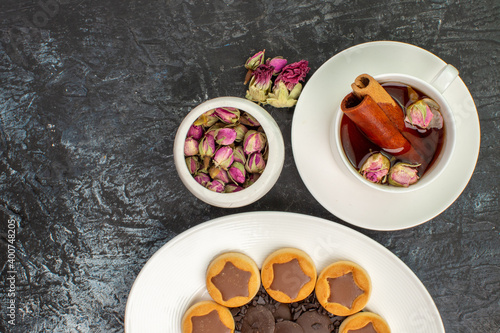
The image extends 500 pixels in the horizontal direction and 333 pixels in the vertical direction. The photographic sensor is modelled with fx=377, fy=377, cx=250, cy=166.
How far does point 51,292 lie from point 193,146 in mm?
529

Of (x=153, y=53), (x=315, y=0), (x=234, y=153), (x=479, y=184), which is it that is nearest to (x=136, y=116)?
(x=153, y=53)

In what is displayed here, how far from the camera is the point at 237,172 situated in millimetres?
775

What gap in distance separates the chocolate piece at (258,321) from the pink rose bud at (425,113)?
50cm

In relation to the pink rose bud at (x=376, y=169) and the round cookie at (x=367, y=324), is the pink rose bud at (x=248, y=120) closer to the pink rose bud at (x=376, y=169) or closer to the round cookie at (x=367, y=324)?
the pink rose bud at (x=376, y=169)

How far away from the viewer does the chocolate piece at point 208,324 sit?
0.81 metres

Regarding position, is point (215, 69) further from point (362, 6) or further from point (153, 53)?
point (362, 6)

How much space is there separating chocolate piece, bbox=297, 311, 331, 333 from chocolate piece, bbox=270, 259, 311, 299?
0.07 metres

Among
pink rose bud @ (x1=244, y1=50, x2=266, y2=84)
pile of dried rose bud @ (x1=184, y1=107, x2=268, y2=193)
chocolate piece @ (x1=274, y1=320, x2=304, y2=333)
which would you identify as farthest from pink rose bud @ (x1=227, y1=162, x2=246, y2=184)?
chocolate piece @ (x1=274, y1=320, x2=304, y2=333)

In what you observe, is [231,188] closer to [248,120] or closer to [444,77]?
[248,120]

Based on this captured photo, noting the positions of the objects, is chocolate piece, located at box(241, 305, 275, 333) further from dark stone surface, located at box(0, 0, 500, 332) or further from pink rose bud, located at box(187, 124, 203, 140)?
pink rose bud, located at box(187, 124, 203, 140)

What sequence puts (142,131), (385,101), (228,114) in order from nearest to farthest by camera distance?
(385,101) < (228,114) < (142,131)

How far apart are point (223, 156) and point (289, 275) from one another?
290mm

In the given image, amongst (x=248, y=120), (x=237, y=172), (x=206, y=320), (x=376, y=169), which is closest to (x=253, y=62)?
(x=248, y=120)

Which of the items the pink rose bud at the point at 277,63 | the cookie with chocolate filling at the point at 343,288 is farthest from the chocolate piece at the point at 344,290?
the pink rose bud at the point at 277,63
